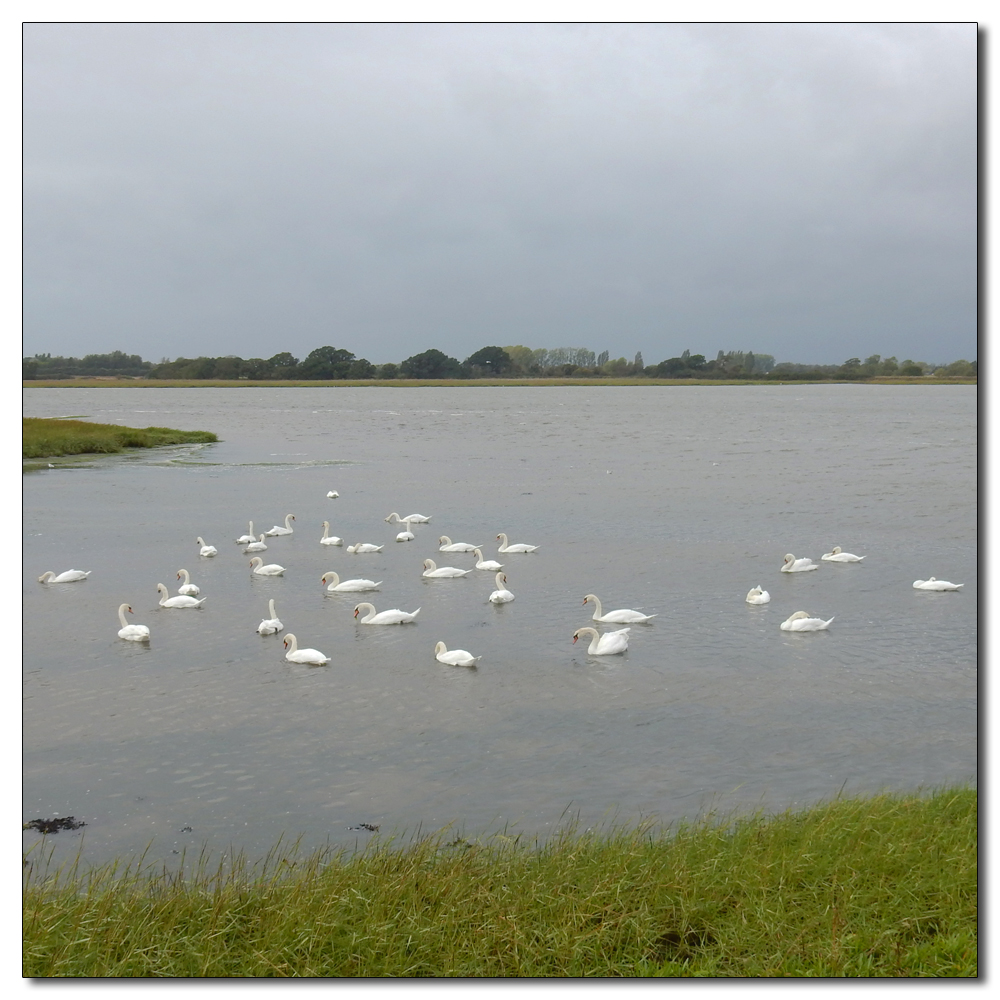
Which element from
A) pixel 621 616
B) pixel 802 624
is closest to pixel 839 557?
Answer: pixel 802 624

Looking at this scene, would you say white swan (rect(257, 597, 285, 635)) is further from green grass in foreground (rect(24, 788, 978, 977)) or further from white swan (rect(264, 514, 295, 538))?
white swan (rect(264, 514, 295, 538))

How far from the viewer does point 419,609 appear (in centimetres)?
2031

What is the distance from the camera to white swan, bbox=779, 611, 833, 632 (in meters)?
18.6

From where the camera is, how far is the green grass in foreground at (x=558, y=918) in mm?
6488

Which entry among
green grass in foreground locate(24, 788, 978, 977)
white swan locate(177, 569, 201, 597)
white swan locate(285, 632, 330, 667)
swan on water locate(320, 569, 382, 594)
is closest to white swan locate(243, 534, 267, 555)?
white swan locate(177, 569, 201, 597)

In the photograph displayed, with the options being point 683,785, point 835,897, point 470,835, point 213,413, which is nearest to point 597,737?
point 683,785

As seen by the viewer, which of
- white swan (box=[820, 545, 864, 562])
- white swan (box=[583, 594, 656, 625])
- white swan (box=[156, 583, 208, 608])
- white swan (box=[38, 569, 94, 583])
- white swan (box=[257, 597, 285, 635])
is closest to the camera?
white swan (box=[257, 597, 285, 635])

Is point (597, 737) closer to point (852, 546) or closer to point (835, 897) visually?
point (835, 897)

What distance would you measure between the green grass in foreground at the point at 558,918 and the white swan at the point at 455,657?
26.1 feet

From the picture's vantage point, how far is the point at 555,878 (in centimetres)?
782

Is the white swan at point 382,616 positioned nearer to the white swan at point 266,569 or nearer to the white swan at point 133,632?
the white swan at point 133,632

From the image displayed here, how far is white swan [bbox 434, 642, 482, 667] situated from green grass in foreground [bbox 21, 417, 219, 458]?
33958mm

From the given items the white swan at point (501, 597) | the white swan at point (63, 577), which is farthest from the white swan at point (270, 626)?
the white swan at point (63, 577)

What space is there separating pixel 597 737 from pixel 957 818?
5040mm
